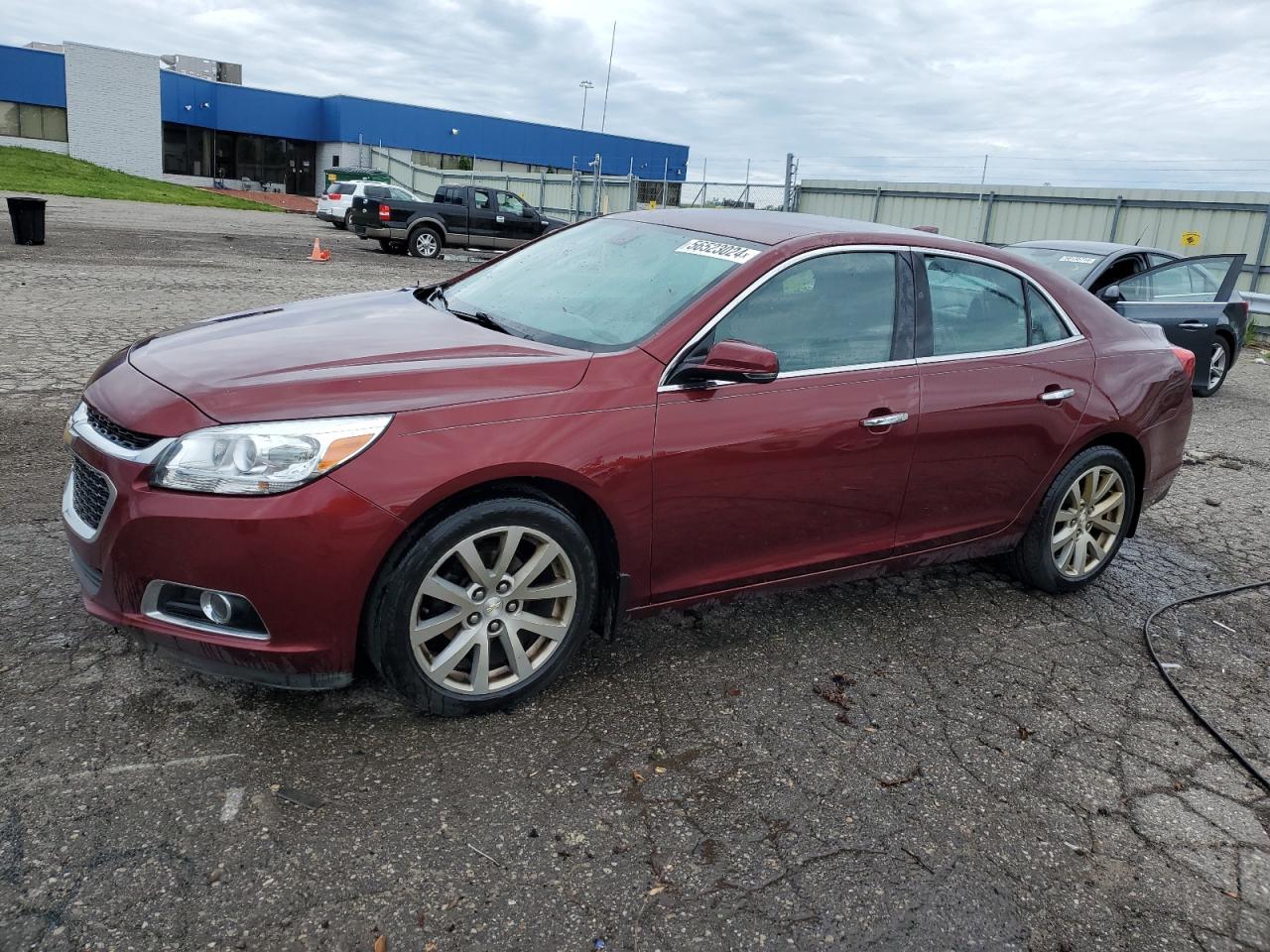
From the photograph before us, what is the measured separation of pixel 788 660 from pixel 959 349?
1.47 m

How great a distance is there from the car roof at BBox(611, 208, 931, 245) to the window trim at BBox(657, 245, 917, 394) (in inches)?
3.3

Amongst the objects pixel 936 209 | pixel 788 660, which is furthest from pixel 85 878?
pixel 936 209

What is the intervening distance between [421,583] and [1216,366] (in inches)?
418

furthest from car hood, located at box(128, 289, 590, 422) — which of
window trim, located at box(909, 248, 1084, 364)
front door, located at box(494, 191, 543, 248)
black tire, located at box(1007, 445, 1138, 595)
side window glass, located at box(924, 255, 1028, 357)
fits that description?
front door, located at box(494, 191, 543, 248)

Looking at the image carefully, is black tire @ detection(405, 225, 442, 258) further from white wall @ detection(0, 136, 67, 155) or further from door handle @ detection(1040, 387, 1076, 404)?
white wall @ detection(0, 136, 67, 155)

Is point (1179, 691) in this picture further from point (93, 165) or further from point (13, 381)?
point (93, 165)

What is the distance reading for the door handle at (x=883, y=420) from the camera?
380 cm

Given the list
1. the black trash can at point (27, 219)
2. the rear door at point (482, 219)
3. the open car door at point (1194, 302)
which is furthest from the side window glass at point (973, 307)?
the rear door at point (482, 219)

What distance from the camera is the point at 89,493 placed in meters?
3.16

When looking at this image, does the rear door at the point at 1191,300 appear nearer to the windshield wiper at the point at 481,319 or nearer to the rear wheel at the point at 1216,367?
the rear wheel at the point at 1216,367

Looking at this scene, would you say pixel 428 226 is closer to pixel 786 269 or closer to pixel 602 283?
pixel 602 283

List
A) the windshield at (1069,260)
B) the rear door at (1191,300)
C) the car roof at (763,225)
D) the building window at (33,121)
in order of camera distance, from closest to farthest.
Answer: the car roof at (763,225) → the windshield at (1069,260) → the rear door at (1191,300) → the building window at (33,121)

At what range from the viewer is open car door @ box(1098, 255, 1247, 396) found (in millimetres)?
9852

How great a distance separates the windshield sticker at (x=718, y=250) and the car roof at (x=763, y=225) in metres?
0.08
